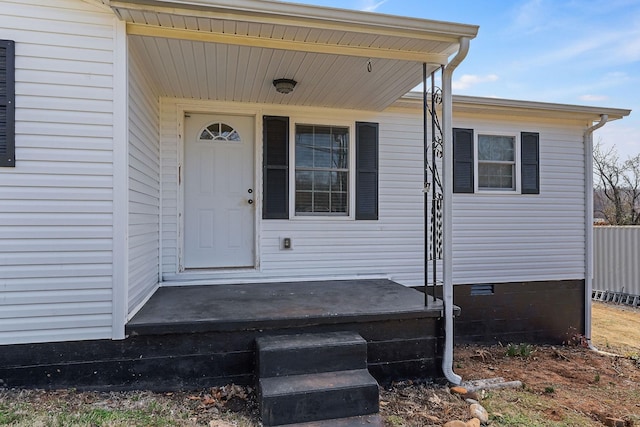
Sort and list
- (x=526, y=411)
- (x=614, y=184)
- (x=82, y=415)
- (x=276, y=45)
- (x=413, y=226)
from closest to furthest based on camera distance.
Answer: (x=82, y=415) → (x=526, y=411) → (x=276, y=45) → (x=413, y=226) → (x=614, y=184)

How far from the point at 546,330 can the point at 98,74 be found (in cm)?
609

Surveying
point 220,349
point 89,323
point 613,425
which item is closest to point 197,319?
point 220,349

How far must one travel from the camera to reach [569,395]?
3299 millimetres

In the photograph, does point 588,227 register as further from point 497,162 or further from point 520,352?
point 520,352

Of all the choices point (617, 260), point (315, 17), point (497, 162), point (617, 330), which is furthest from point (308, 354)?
point (617, 260)

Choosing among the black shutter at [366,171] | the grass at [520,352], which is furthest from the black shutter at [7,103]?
the grass at [520,352]

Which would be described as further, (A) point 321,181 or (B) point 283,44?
(A) point 321,181

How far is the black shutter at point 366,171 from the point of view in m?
4.70

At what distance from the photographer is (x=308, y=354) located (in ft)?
8.77

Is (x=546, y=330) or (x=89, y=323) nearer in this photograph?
(x=89, y=323)

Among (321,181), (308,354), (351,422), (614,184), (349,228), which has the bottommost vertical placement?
(351,422)

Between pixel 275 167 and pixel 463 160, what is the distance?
2.53 meters

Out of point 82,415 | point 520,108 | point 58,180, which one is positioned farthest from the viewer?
point 520,108

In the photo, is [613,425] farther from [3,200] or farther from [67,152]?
[3,200]
